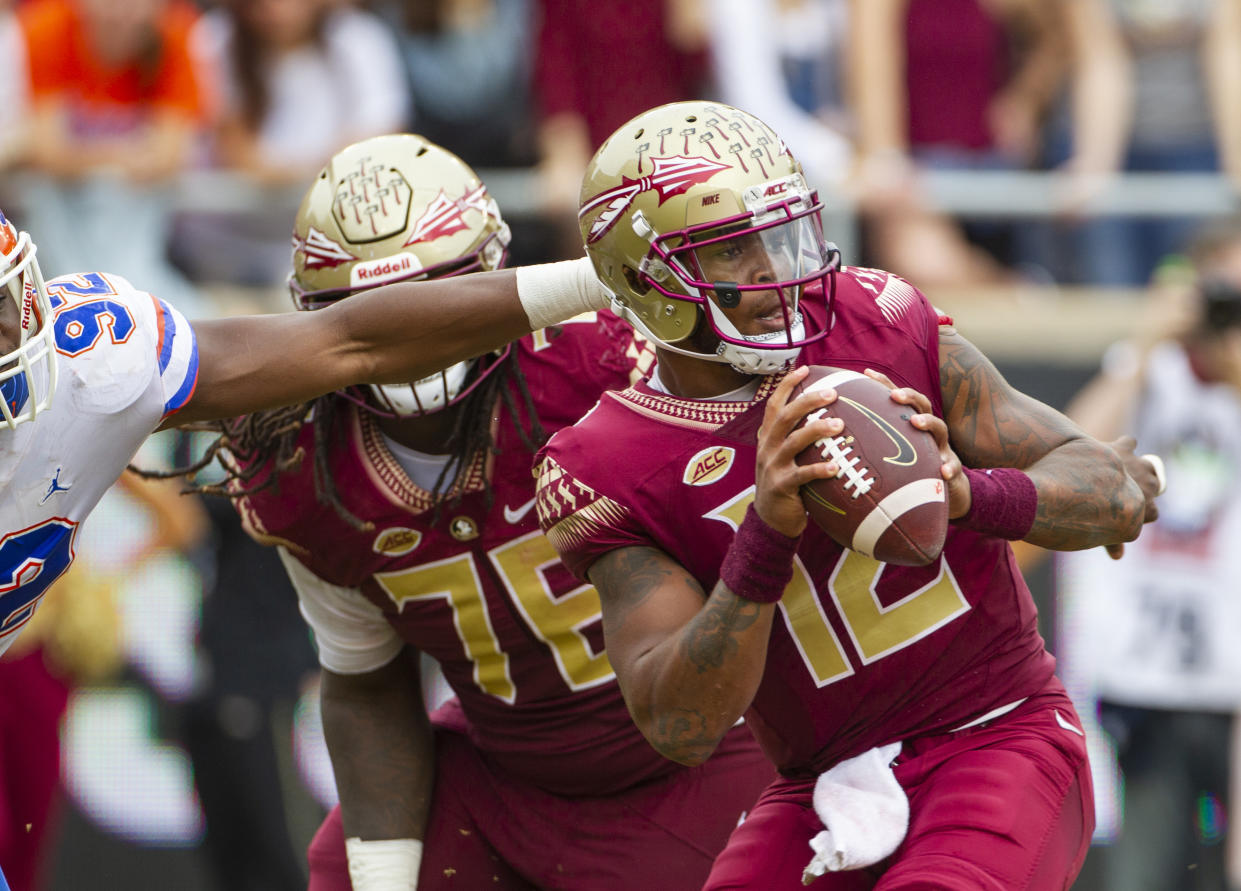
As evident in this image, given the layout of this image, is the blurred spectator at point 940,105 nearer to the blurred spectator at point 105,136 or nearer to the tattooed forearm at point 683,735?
the blurred spectator at point 105,136

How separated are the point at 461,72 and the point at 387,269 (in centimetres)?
344

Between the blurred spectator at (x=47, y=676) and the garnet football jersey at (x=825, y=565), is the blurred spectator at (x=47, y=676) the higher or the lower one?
the lower one

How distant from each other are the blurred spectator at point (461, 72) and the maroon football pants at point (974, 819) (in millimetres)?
4199

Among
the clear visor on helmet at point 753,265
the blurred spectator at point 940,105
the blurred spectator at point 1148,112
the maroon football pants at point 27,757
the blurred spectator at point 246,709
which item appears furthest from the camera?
the blurred spectator at point 1148,112

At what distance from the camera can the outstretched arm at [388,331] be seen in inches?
121

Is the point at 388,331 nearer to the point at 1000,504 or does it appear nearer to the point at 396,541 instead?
the point at 396,541

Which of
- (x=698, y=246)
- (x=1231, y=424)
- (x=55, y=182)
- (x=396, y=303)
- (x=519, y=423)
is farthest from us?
(x=55, y=182)

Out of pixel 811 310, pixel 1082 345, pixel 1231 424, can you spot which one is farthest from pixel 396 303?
pixel 1082 345

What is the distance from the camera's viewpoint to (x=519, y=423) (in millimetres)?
3543

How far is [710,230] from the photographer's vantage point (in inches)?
113

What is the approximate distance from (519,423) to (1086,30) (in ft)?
13.4

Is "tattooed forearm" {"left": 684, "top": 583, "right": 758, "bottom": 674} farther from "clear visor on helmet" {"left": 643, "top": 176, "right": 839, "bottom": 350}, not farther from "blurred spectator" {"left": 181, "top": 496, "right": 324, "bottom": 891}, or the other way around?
"blurred spectator" {"left": 181, "top": 496, "right": 324, "bottom": 891}

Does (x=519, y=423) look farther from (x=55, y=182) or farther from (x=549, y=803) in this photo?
(x=55, y=182)

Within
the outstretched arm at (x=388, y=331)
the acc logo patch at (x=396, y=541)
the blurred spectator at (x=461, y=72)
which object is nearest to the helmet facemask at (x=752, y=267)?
the outstretched arm at (x=388, y=331)
